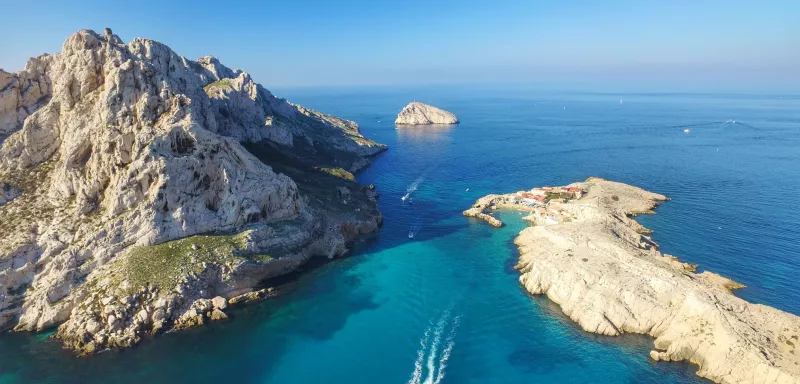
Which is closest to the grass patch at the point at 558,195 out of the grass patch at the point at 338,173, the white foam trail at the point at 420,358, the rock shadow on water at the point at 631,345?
the rock shadow on water at the point at 631,345

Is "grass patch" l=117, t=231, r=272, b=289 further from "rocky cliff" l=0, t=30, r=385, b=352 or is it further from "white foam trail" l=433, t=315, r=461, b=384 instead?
"white foam trail" l=433, t=315, r=461, b=384

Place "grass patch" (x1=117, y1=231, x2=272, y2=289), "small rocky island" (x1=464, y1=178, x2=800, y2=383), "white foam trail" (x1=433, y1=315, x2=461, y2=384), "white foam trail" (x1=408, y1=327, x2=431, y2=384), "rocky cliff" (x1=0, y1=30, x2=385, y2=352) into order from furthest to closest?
1. "grass patch" (x1=117, y1=231, x2=272, y2=289)
2. "rocky cliff" (x1=0, y1=30, x2=385, y2=352)
3. "white foam trail" (x1=433, y1=315, x2=461, y2=384)
4. "small rocky island" (x1=464, y1=178, x2=800, y2=383)
5. "white foam trail" (x1=408, y1=327, x2=431, y2=384)

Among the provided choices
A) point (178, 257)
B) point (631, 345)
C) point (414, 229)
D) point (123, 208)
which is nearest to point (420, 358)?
point (631, 345)

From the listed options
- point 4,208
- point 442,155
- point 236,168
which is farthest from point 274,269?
point 442,155

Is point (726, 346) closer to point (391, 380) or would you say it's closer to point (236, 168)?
point (391, 380)

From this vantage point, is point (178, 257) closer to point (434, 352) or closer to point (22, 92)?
point (434, 352)

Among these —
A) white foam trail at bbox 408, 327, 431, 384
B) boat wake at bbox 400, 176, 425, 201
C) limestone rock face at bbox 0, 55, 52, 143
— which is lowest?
white foam trail at bbox 408, 327, 431, 384

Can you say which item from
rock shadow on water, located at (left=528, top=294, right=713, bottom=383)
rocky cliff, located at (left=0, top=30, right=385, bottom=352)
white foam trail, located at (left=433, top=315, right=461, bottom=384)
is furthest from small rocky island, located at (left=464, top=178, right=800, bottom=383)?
rocky cliff, located at (left=0, top=30, right=385, bottom=352)
